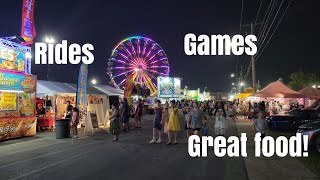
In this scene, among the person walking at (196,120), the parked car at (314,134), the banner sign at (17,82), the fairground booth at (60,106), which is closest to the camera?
the parked car at (314,134)

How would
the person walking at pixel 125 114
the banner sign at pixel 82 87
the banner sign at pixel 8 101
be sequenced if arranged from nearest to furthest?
the banner sign at pixel 8 101, the person walking at pixel 125 114, the banner sign at pixel 82 87

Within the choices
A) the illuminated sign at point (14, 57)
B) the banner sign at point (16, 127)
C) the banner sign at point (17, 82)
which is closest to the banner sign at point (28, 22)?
the illuminated sign at point (14, 57)

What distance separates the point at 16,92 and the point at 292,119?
1394 centimetres

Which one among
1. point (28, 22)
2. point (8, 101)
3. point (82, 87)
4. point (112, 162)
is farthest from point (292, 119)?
point (28, 22)

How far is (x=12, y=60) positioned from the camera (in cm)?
1579

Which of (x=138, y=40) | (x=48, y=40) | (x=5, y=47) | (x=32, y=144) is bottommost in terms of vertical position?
(x=32, y=144)

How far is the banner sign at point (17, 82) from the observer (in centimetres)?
1495

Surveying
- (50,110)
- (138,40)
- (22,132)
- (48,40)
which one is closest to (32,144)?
(22,132)

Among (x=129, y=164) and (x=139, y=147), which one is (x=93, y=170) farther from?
(x=139, y=147)

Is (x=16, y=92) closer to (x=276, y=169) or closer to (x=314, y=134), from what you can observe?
(x=276, y=169)

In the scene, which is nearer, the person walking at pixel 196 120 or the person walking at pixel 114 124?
the person walking at pixel 196 120

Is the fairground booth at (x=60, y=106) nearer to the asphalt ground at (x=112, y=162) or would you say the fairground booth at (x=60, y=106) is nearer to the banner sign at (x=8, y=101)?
the banner sign at (x=8, y=101)

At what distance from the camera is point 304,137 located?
464 inches

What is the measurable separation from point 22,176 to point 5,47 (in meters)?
8.97
